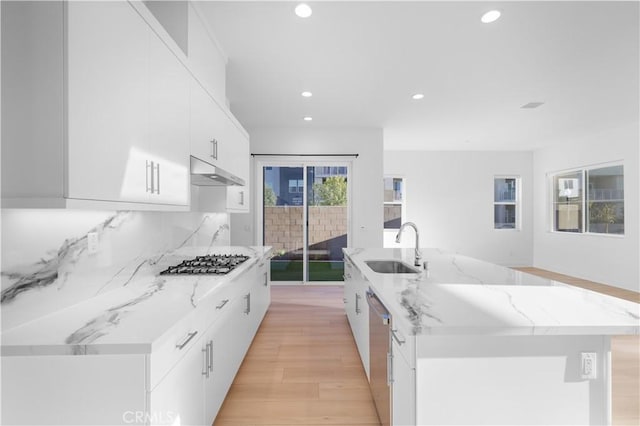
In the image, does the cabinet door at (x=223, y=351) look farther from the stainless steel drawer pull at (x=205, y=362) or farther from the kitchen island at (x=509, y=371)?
the kitchen island at (x=509, y=371)

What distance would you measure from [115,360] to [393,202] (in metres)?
6.81

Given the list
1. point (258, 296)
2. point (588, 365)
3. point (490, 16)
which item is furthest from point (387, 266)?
point (490, 16)

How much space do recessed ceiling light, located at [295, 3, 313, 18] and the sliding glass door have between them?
10.8ft

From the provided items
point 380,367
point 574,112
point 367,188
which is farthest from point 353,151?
point 380,367

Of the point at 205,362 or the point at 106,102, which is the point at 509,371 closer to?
the point at 205,362

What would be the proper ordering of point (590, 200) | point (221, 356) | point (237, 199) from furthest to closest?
1. point (590, 200)
2. point (237, 199)
3. point (221, 356)

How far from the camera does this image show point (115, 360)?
1.00m

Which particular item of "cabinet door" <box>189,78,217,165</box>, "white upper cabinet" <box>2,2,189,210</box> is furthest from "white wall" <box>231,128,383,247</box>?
"white upper cabinet" <box>2,2,189,210</box>

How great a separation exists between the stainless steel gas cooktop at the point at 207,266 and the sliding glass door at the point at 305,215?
2.91m

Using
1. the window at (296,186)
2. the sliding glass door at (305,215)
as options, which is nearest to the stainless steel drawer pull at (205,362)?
the sliding glass door at (305,215)

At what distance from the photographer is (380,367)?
1699 millimetres

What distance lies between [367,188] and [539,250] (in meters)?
4.75

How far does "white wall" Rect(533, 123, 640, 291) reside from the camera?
510 centimetres

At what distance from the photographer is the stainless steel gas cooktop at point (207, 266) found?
2.09 m
